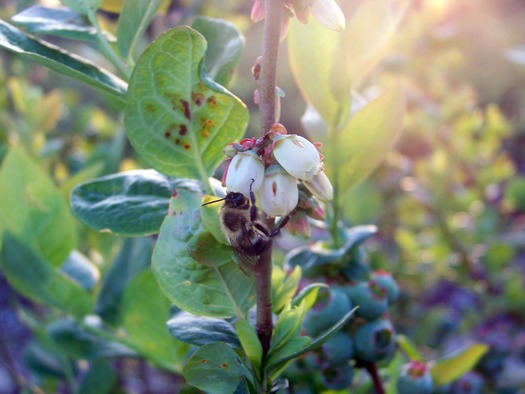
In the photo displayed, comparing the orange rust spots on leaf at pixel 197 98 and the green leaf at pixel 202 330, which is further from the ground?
the orange rust spots on leaf at pixel 197 98

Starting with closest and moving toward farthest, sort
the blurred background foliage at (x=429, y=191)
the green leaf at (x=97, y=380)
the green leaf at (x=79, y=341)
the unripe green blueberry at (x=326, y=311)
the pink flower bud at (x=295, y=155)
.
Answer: the pink flower bud at (x=295, y=155), the unripe green blueberry at (x=326, y=311), the green leaf at (x=79, y=341), the green leaf at (x=97, y=380), the blurred background foliage at (x=429, y=191)

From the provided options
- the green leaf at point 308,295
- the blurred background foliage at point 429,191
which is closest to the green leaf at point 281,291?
the green leaf at point 308,295

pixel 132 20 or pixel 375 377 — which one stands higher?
pixel 132 20

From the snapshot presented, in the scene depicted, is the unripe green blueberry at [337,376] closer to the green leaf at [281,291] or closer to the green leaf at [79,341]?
the green leaf at [281,291]

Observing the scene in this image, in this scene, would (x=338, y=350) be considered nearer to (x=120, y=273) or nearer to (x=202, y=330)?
(x=202, y=330)

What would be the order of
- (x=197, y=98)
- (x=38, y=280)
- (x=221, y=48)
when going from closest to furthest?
1. (x=197, y=98)
2. (x=221, y=48)
3. (x=38, y=280)

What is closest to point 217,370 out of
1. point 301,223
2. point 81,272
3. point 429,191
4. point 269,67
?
point 301,223
